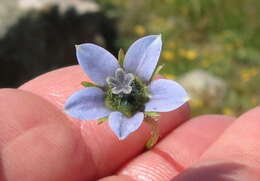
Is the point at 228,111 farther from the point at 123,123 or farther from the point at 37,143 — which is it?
the point at 123,123

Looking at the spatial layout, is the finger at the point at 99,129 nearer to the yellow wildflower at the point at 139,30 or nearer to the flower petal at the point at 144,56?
the flower petal at the point at 144,56

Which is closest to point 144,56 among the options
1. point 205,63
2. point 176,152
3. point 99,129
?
point 99,129

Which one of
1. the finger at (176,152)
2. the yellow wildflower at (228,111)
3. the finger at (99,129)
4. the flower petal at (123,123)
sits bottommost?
the yellow wildflower at (228,111)

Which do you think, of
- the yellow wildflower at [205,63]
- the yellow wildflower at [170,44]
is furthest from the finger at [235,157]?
the yellow wildflower at [170,44]

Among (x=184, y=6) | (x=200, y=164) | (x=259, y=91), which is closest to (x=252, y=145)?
(x=200, y=164)

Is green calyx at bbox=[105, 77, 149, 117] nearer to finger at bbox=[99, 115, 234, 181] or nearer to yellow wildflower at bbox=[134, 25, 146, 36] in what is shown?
finger at bbox=[99, 115, 234, 181]

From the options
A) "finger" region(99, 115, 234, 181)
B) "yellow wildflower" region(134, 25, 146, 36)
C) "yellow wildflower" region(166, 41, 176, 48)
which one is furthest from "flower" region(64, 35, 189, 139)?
"yellow wildflower" region(134, 25, 146, 36)
